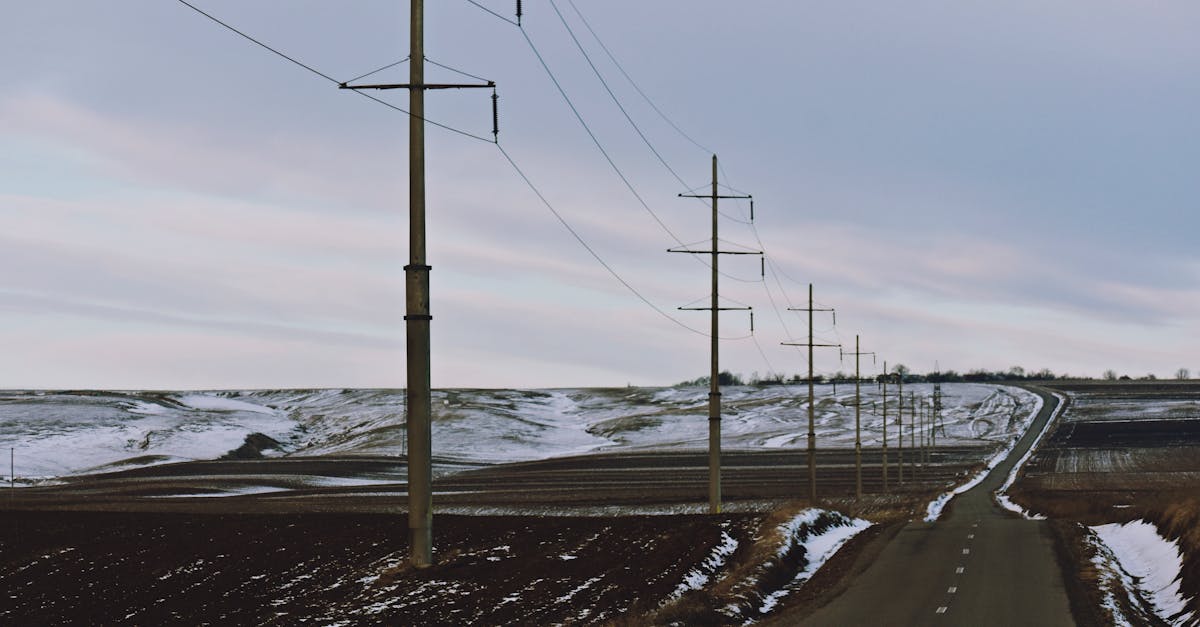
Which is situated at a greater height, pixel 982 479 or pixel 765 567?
pixel 765 567

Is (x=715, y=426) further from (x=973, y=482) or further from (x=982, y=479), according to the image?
(x=982, y=479)

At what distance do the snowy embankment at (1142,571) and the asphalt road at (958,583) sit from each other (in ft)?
4.66

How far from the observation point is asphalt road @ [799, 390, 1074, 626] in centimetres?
2859

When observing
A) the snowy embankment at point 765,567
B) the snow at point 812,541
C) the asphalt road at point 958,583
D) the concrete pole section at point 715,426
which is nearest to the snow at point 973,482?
the snow at point 812,541

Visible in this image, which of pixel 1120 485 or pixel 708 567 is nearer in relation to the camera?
pixel 708 567

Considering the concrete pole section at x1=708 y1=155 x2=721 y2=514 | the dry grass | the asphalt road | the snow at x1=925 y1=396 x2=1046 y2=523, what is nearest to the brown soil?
the dry grass

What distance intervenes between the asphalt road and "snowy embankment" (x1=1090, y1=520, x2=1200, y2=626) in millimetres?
1421

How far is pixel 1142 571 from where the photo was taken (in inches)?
1543

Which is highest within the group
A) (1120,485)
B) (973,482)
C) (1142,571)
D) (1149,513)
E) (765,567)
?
(765,567)

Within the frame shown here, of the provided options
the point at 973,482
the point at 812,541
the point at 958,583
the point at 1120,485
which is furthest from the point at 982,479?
the point at 958,583

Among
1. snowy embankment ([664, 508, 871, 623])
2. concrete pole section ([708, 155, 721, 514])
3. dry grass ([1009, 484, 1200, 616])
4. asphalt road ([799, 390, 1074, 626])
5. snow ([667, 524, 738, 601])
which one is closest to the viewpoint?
asphalt road ([799, 390, 1074, 626])

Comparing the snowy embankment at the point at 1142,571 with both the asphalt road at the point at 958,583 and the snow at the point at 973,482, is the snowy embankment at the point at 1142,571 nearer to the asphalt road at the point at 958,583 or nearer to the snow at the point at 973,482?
the asphalt road at the point at 958,583

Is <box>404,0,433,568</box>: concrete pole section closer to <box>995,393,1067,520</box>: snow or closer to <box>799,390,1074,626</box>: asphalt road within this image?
<box>799,390,1074,626</box>: asphalt road

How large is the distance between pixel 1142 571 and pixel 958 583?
790 centimetres
